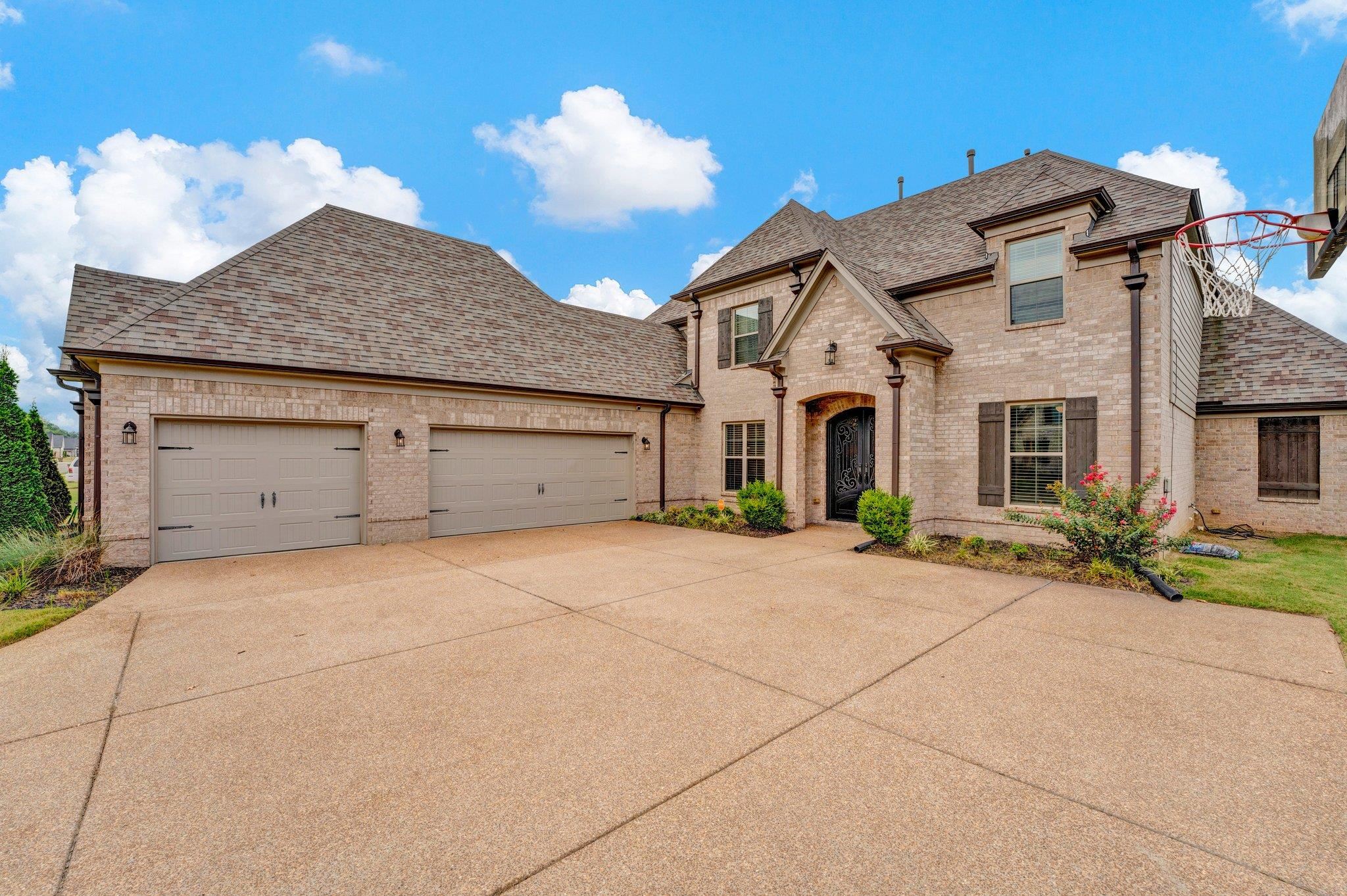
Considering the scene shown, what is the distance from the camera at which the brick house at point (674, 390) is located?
8.68m

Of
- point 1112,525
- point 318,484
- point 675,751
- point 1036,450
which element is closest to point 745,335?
point 1036,450

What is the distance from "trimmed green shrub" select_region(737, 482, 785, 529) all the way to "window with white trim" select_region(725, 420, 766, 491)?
105cm

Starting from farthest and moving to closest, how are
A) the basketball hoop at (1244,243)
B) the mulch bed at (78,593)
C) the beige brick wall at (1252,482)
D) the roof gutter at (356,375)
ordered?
the beige brick wall at (1252,482), the roof gutter at (356,375), the mulch bed at (78,593), the basketball hoop at (1244,243)

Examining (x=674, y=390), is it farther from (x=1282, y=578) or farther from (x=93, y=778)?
(x=93, y=778)

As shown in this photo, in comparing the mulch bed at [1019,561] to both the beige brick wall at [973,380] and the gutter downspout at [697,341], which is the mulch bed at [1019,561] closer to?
the beige brick wall at [973,380]

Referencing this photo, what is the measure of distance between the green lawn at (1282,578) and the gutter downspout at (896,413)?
418cm

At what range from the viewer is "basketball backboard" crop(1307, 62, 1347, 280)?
4.65 meters

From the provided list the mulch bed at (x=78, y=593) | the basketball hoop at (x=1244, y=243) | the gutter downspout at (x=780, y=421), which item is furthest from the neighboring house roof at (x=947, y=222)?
the mulch bed at (x=78, y=593)

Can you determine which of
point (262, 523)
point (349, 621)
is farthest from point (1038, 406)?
point (262, 523)

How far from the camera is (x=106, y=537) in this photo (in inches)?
311

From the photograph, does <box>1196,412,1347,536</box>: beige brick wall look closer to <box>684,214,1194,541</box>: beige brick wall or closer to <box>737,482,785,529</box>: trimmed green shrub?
<box>684,214,1194,541</box>: beige brick wall

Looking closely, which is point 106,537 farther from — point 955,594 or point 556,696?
point 955,594

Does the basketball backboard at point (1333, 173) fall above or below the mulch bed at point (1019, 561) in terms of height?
above

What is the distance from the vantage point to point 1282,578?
720 centimetres
